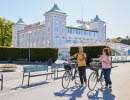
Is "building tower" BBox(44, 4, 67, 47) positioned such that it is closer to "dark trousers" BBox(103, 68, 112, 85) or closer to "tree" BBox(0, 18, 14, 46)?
"tree" BBox(0, 18, 14, 46)

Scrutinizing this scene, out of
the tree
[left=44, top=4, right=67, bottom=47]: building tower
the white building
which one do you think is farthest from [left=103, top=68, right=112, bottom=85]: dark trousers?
the tree

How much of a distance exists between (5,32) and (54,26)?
23.5 meters

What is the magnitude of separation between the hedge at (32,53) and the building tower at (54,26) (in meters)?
24.4

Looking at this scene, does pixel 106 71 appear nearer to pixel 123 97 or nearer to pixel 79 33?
pixel 123 97

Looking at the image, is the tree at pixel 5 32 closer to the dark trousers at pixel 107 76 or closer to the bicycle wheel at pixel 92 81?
the bicycle wheel at pixel 92 81

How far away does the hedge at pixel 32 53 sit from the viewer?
101 ft

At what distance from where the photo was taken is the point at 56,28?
59719 mm

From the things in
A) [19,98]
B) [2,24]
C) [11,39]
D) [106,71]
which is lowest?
[19,98]

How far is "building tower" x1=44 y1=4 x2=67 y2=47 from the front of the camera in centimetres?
5884

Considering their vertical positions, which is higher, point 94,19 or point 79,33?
point 94,19

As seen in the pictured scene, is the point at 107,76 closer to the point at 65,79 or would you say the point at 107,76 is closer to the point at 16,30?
the point at 65,79

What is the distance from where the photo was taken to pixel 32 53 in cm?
3278

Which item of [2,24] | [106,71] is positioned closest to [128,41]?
[2,24]

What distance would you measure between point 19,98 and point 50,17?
53.6 metres
